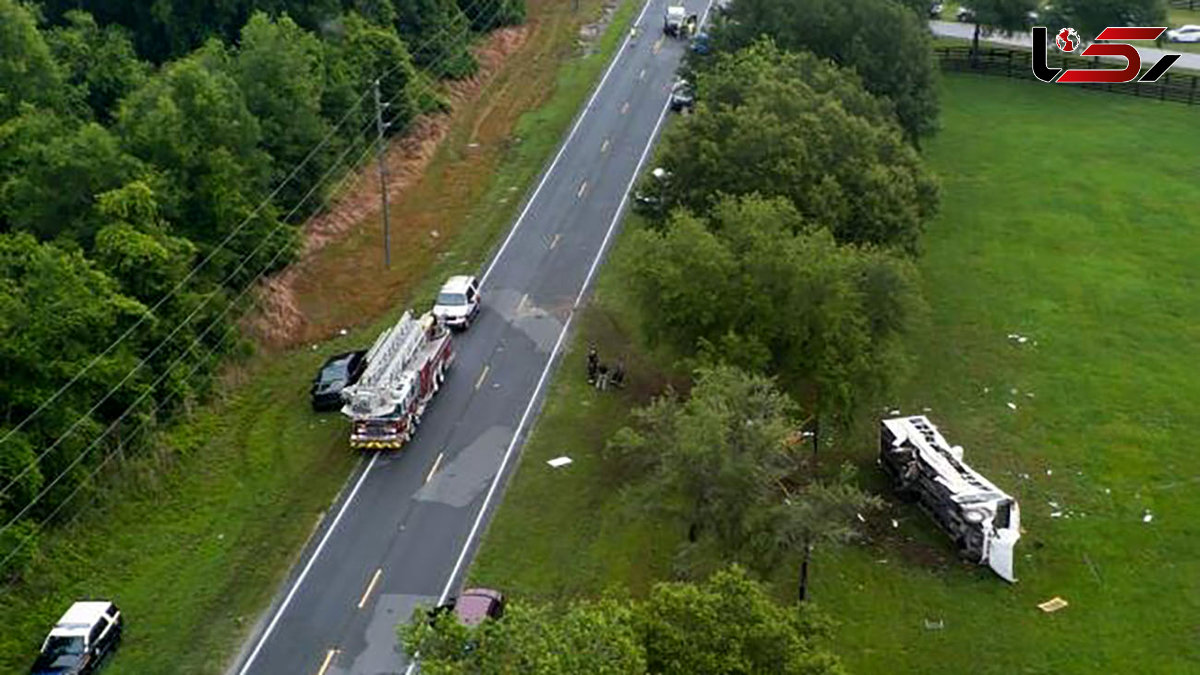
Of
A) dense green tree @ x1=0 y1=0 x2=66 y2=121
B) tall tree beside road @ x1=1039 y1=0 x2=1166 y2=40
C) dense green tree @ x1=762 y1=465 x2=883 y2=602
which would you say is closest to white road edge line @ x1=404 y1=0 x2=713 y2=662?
dense green tree @ x1=762 y1=465 x2=883 y2=602

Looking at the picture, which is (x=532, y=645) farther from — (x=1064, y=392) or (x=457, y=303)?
(x=1064, y=392)

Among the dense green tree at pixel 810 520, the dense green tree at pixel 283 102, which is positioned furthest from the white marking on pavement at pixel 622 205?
the dense green tree at pixel 810 520

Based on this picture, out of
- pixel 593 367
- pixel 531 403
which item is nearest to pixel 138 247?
pixel 531 403

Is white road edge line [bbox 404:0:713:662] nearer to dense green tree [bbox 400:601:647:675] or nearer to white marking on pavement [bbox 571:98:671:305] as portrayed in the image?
white marking on pavement [bbox 571:98:671:305]

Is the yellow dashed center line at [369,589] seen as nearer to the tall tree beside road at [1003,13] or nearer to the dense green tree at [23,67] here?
the dense green tree at [23,67]

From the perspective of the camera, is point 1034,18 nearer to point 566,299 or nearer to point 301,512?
point 566,299
